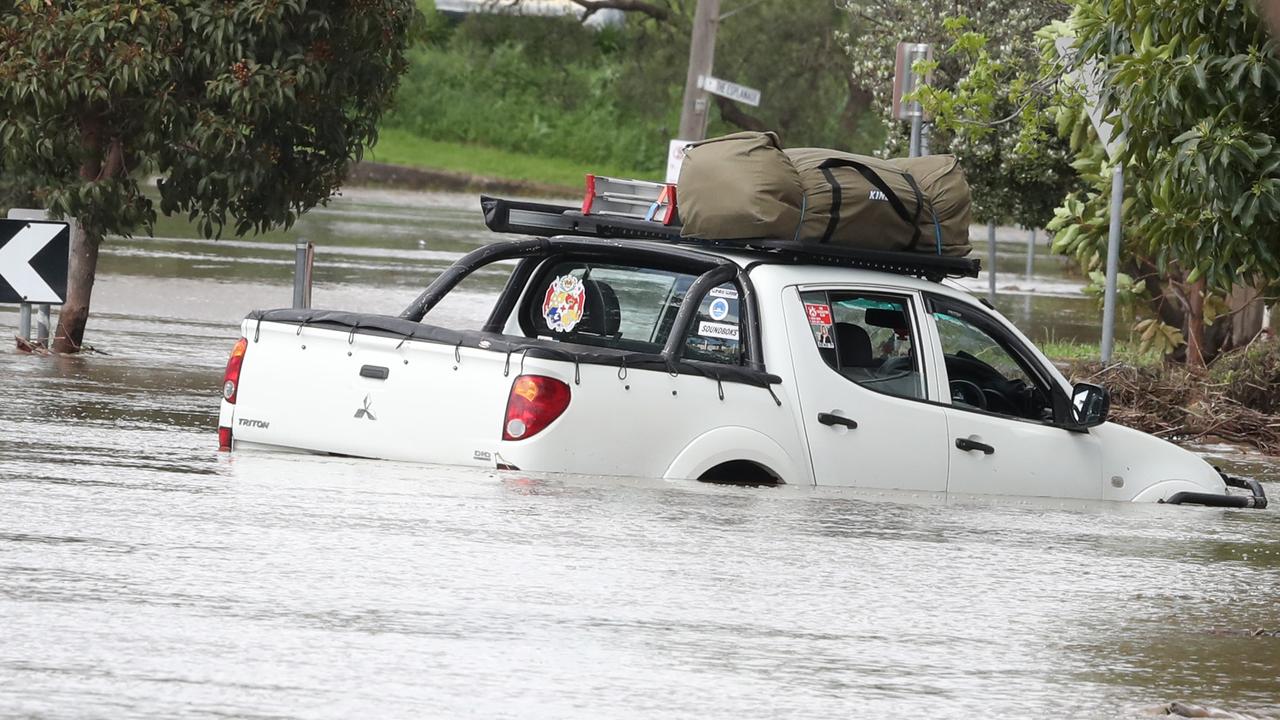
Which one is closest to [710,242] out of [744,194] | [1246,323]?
[744,194]

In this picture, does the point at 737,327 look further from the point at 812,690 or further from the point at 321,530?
the point at 812,690

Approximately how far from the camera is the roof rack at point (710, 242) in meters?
8.79

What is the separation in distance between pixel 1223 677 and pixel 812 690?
1392mm

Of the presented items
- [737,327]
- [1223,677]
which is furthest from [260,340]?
[1223,677]

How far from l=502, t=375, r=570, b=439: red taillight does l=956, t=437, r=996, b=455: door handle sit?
6.60 ft

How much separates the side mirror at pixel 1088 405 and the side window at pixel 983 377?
0.17m

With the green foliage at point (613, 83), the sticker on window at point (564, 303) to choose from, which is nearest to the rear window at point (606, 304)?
the sticker on window at point (564, 303)

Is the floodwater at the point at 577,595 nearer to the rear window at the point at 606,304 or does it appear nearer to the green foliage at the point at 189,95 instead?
the rear window at the point at 606,304

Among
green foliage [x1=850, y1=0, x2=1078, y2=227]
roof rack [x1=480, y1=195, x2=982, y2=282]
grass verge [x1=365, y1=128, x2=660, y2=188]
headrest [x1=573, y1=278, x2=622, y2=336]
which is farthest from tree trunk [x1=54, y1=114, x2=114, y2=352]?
grass verge [x1=365, y1=128, x2=660, y2=188]

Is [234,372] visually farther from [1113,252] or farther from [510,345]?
[1113,252]

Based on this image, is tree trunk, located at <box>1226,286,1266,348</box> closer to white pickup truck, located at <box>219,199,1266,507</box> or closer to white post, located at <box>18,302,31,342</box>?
white pickup truck, located at <box>219,199,1266,507</box>

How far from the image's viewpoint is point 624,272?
9.39 meters

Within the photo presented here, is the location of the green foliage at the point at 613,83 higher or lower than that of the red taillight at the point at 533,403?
higher

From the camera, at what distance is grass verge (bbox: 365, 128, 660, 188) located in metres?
57.7
